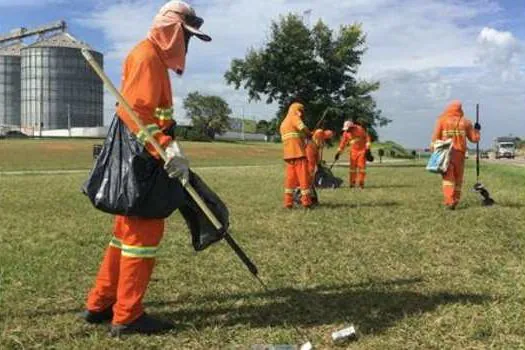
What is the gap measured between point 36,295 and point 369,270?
307 cm

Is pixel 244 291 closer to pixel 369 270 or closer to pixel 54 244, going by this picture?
pixel 369 270

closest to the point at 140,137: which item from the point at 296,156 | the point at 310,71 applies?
the point at 296,156

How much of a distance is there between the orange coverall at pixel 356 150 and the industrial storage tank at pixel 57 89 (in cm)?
7396

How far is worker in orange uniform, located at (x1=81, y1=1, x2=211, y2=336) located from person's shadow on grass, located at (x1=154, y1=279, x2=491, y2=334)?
1.74 feet

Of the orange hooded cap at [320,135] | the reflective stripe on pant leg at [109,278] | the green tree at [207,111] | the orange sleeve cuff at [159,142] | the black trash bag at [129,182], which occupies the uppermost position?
the green tree at [207,111]

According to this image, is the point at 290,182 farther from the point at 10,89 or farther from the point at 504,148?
the point at 10,89

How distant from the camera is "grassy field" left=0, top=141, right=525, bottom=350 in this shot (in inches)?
194

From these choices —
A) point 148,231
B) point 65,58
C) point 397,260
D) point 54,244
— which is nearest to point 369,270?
point 397,260

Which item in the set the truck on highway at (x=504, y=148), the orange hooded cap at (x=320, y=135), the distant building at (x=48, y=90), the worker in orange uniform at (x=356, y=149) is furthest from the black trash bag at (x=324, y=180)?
the distant building at (x=48, y=90)

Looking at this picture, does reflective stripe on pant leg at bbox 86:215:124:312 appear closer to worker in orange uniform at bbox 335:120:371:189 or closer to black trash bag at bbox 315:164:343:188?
black trash bag at bbox 315:164:343:188

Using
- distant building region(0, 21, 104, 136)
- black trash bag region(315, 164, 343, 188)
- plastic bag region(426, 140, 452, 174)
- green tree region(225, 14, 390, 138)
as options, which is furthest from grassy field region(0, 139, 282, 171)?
distant building region(0, 21, 104, 136)

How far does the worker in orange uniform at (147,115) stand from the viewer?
15.4 feet

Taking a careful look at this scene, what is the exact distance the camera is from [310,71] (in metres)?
33.7

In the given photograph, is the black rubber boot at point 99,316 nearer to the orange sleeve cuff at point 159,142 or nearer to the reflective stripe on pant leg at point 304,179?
the orange sleeve cuff at point 159,142
